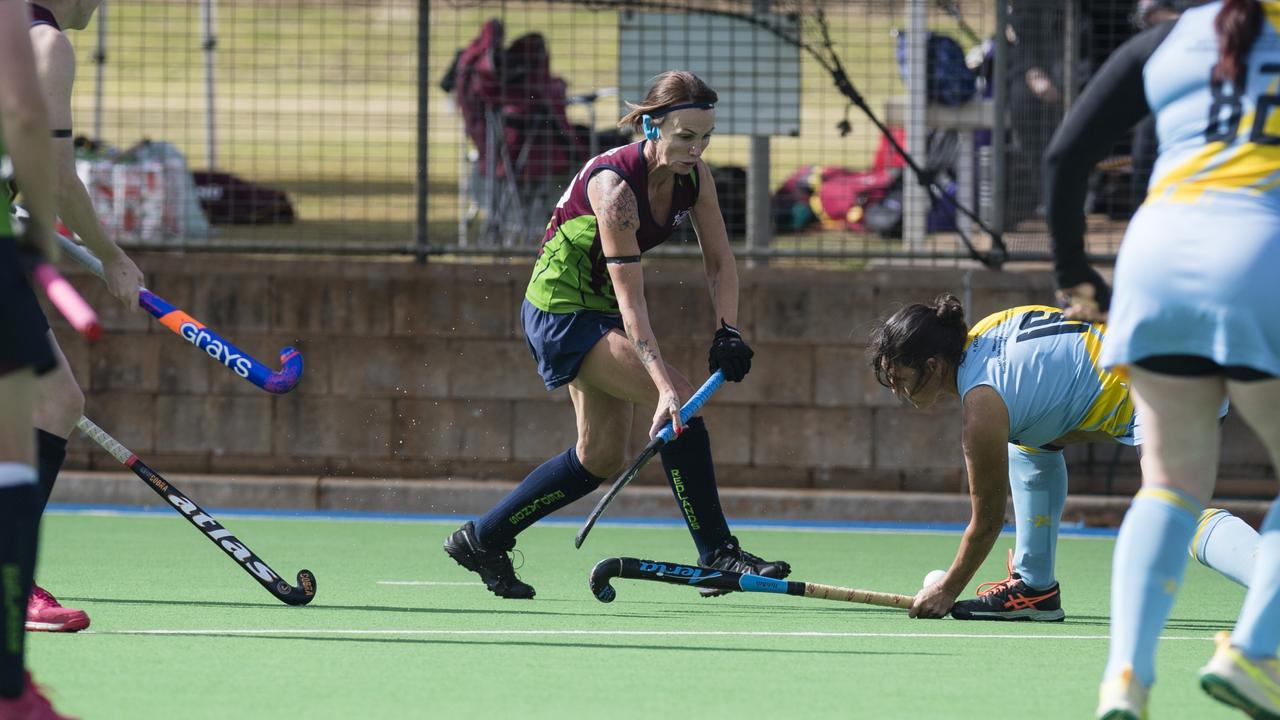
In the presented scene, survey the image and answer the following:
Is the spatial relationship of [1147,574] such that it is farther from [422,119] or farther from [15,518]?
[422,119]

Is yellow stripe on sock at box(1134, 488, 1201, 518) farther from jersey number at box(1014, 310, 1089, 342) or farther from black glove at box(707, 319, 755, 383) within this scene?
black glove at box(707, 319, 755, 383)

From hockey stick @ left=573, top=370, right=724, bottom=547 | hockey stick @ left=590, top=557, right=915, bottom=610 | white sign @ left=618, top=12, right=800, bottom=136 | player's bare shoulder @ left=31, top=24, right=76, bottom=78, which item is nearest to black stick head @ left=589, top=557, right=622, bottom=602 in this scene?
hockey stick @ left=590, top=557, right=915, bottom=610

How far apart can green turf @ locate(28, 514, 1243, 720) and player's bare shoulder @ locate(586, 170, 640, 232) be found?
1.24 m

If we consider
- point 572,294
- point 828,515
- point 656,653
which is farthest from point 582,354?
point 828,515

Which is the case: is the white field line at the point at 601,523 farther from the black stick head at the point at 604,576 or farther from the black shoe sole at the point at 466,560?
the black stick head at the point at 604,576

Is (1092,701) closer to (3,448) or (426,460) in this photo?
(3,448)

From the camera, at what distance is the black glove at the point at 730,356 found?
231 inches

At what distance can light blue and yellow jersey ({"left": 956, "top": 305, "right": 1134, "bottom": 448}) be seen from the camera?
529cm

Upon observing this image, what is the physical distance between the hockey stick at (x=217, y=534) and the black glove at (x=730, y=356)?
147cm

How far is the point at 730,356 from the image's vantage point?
5.88 metres

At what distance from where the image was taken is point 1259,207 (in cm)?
345

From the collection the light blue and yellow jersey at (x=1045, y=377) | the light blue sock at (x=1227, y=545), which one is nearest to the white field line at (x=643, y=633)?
the light blue sock at (x=1227, y=545)

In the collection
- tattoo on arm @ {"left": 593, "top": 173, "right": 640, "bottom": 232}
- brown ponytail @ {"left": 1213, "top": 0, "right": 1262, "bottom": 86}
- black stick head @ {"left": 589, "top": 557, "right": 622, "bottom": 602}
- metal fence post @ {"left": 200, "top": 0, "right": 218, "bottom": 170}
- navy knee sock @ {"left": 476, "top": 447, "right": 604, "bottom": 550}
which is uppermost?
metal fence post @ {"left": 200, "top": 0, "right": 218, "bottom": 170}

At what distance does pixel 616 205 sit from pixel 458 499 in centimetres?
404
